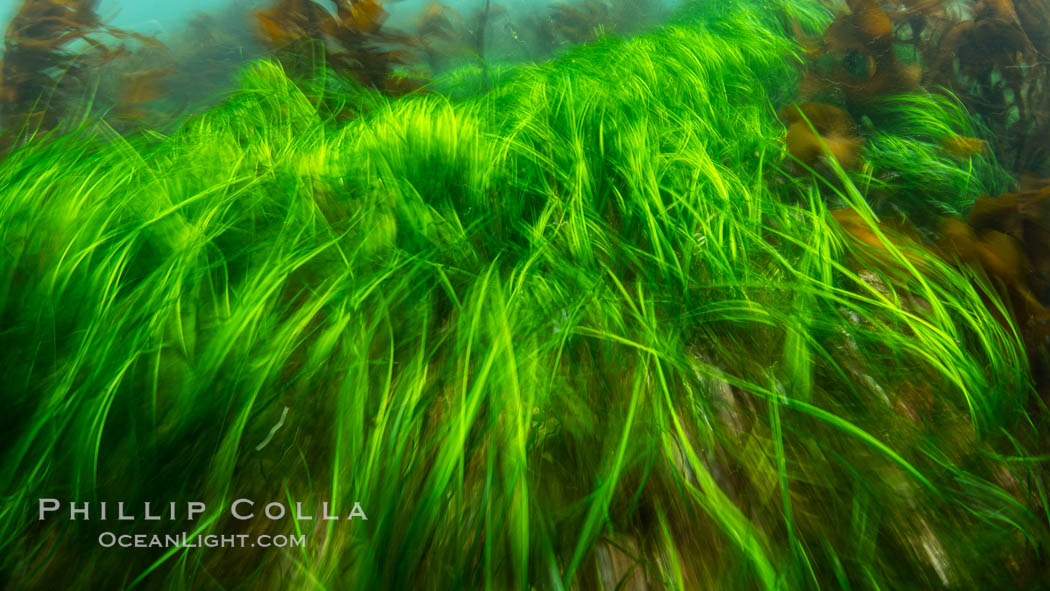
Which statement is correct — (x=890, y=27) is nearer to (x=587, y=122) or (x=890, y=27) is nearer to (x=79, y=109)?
(x=587, y=122)

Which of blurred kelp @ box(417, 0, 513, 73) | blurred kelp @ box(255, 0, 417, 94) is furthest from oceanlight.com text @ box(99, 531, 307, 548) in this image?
blurred kelp @ box(417, 0, 513, 73)

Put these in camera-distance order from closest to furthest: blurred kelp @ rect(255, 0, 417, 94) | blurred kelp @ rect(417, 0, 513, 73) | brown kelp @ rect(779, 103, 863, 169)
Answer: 1. brown kelp @ rect(779, 103, 863, 169)
2. blurred kelp @ rect(255, 0, 417, 94)
3. blurred kelp @ rect(417, 0, 513, 73)

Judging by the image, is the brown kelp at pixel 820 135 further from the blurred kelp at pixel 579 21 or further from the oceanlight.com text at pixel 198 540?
the blurred kelp at pixel 579 21

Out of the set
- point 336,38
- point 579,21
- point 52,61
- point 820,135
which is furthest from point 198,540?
point 579,21

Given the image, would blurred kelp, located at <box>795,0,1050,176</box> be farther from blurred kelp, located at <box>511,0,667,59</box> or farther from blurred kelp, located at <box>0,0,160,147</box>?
blurred kelp, located at <box>0,0,160,147</box>

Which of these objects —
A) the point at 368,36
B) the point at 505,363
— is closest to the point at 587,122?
the point at 505,363

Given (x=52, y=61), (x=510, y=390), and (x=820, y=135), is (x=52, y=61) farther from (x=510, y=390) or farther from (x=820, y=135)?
(x=820, y=135)

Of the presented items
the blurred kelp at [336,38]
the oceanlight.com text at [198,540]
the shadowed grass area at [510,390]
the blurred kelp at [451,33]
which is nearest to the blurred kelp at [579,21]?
the blurred kelp at [451,33]
